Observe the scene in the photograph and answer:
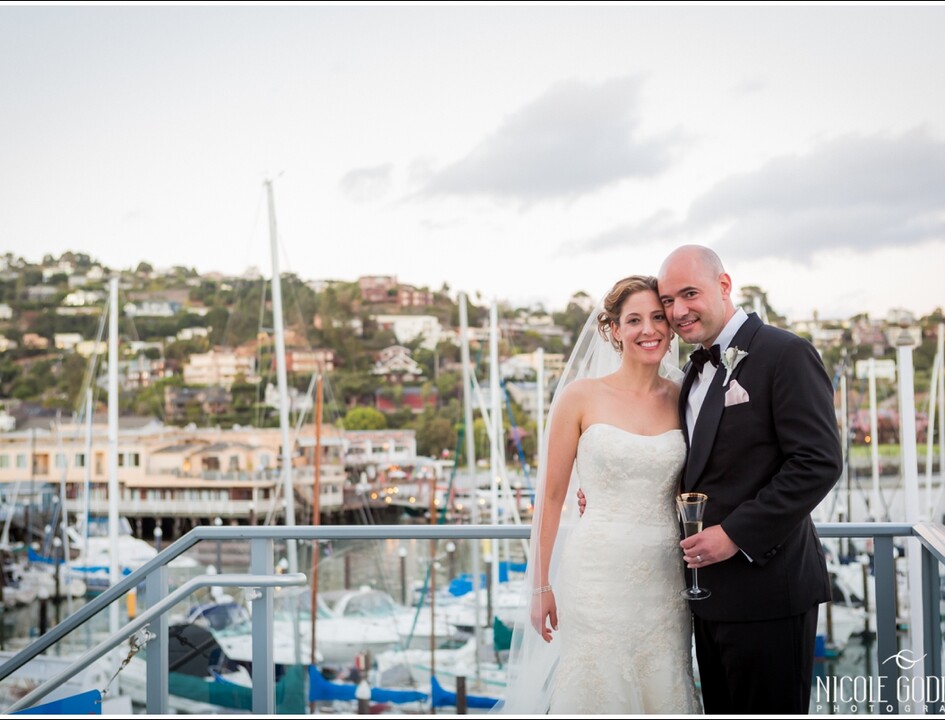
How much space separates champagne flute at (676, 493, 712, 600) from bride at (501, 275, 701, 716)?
A: 0.22m

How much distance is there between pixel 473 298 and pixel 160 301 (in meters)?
10.7

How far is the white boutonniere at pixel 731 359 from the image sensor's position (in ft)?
7.60

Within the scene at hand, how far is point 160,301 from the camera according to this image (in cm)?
3130

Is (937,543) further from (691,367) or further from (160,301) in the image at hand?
(160,301)

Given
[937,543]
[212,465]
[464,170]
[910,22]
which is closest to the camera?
[937,543]

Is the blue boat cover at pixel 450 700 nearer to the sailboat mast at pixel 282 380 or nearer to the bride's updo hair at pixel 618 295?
the sailboat mast at pixel 282 380

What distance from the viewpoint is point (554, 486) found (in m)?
2.61

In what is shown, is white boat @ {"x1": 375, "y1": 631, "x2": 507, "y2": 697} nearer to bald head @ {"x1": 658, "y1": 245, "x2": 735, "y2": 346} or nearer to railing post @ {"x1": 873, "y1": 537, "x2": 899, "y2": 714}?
railing post @ {"x1": 873, "y1": 537, "x2": 899, "y2": 714}

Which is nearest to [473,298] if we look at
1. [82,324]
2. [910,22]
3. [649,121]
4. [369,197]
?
[369,197]

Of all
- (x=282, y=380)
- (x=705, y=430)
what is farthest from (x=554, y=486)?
(x=282, y=380)

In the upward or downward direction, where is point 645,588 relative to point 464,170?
downward

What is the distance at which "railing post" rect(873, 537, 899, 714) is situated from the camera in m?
2.83

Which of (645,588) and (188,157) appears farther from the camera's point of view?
(188,157)

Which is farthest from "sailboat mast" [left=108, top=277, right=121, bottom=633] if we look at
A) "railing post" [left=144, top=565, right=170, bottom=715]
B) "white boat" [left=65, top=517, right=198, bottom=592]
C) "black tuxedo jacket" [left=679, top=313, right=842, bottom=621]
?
"black tuxedo jacket" [left=679, top=313, right=842, bottom=621]
